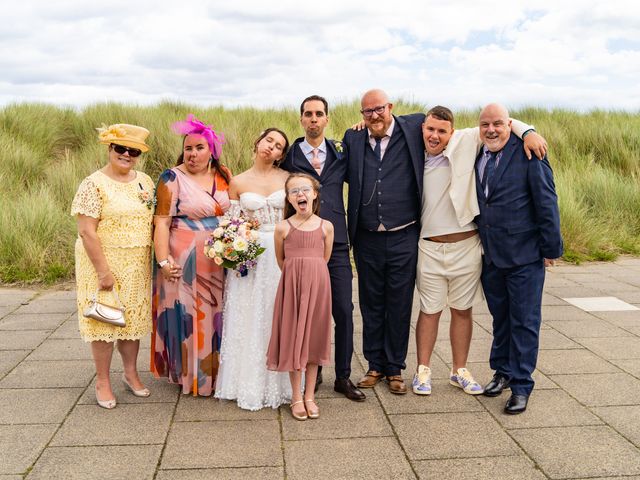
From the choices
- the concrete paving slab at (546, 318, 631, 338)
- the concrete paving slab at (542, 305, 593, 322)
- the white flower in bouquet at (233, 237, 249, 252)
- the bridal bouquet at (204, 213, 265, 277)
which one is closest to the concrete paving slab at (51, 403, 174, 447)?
the bridal bouquet at (204, 213, 265, 277)

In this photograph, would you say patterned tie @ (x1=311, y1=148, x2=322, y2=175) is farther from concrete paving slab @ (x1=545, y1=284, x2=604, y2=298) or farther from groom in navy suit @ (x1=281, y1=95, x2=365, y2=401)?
concrete paving slab @ (x1=545, y1=284, x2=604, y2=298)

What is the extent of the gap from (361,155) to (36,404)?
2.84 metres

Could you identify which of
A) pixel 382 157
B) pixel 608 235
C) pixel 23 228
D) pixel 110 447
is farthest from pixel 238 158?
pixel 110 447

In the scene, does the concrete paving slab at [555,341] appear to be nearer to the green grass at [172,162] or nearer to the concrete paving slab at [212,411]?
the concrete paving slab at [212,411]

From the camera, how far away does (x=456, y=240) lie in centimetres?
465

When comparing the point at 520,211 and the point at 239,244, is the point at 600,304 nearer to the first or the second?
the point at 520,211

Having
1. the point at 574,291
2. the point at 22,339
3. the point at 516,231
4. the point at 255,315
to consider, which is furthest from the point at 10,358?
the point at 574,291

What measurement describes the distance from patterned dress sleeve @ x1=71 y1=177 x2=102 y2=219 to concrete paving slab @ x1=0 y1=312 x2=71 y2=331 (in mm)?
2865

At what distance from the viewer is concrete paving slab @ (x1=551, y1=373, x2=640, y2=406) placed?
15.4 feet

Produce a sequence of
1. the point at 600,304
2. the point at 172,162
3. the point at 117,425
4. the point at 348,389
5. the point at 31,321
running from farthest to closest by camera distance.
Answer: the point at 172,162 → the point at 600,304 → the point at 31,321 → the point at 348,389 → the point at 117,425

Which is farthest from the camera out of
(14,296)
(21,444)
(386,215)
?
(14,296)

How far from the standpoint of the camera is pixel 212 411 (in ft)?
14.8

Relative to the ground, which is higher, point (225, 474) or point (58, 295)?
point (225, 474)

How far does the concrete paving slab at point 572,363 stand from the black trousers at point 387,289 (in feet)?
4.51
